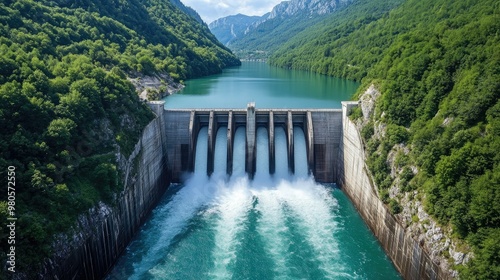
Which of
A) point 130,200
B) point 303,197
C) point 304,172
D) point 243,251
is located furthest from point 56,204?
point 304,172

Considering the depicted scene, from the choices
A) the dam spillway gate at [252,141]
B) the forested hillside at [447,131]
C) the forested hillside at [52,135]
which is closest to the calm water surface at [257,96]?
the dam spillway gate at [252,141]

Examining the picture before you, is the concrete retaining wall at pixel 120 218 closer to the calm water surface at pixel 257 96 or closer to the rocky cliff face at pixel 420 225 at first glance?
the rocky cliff face at pixel 420 225

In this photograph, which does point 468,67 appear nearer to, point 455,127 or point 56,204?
point 455,127

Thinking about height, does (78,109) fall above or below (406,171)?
above

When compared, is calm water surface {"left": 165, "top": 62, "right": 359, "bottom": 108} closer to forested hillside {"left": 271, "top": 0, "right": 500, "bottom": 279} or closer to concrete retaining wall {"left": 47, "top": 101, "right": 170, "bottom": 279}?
concrete retaining wall {"left": 47, "top": 101, "right": 170, "bottom": 279}

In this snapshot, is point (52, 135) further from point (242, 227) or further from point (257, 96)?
point (257, 96)

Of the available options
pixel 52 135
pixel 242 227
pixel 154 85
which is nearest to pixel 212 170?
pixel 242 227

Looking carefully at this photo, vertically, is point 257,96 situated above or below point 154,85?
below
